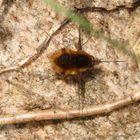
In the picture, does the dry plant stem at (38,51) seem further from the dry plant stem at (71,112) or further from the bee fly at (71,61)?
the dry plant stem at (71,112)

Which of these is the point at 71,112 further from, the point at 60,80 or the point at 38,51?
the point at 38,51

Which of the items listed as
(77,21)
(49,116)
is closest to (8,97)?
(49,116)

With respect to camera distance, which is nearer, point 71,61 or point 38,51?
point 71,61

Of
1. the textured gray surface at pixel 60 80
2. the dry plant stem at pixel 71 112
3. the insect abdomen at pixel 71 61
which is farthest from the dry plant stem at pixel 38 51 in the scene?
the dry plant stem at pixel 71 112

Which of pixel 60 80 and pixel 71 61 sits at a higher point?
pixel 71 61

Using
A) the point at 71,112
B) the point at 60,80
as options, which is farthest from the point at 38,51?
the point at 71,112

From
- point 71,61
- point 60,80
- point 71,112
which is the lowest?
point 71,112

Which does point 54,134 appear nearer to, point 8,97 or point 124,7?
point 8,97
